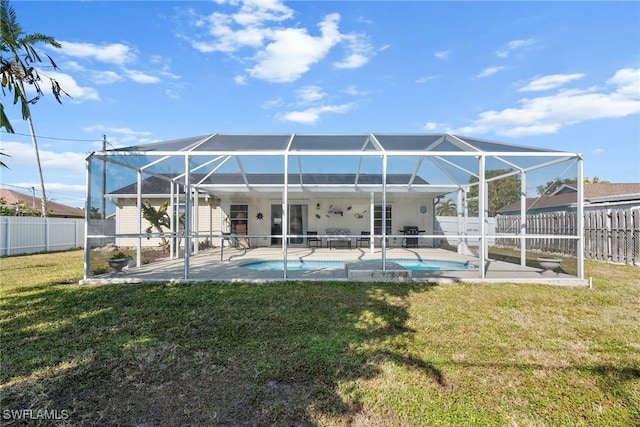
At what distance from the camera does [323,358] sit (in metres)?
3.55

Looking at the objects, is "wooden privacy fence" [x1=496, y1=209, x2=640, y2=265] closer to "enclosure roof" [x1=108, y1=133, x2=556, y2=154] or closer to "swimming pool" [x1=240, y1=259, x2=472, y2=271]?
"swimming pool" [x1=240, y1=259, x2=472, y2=271]

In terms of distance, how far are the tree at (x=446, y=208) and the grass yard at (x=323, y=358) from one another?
833 cm

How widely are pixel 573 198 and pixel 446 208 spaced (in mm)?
6295

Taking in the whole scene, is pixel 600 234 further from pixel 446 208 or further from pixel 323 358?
pixel 323 358

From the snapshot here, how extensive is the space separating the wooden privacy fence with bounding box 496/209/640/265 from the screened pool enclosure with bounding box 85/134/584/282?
37 centimetres

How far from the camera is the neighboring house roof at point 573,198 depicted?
13.2 m

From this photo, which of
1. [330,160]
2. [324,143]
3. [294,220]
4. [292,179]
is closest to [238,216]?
Answer: [294,220]

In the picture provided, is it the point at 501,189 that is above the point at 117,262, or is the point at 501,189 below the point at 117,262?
Answer: above

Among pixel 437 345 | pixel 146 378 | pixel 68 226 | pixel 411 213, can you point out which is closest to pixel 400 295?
pixel 437 345

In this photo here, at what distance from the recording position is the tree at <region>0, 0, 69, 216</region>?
2982 millimetres

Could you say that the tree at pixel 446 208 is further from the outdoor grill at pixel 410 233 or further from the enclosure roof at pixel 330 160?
the outdoor grill at pixel 410 233

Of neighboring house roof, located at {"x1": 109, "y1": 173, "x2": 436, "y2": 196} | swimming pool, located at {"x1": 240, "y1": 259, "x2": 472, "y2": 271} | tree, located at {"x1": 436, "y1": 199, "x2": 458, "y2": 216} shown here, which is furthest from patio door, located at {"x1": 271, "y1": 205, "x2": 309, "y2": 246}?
tree, located at {"x1": 436, "y1": 199, "x2": 458, "y2": 216}

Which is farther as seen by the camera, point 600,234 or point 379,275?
point 600,234

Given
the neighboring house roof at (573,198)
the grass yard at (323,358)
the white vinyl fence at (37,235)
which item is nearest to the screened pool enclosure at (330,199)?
the neighboring house roof at (573,198)
